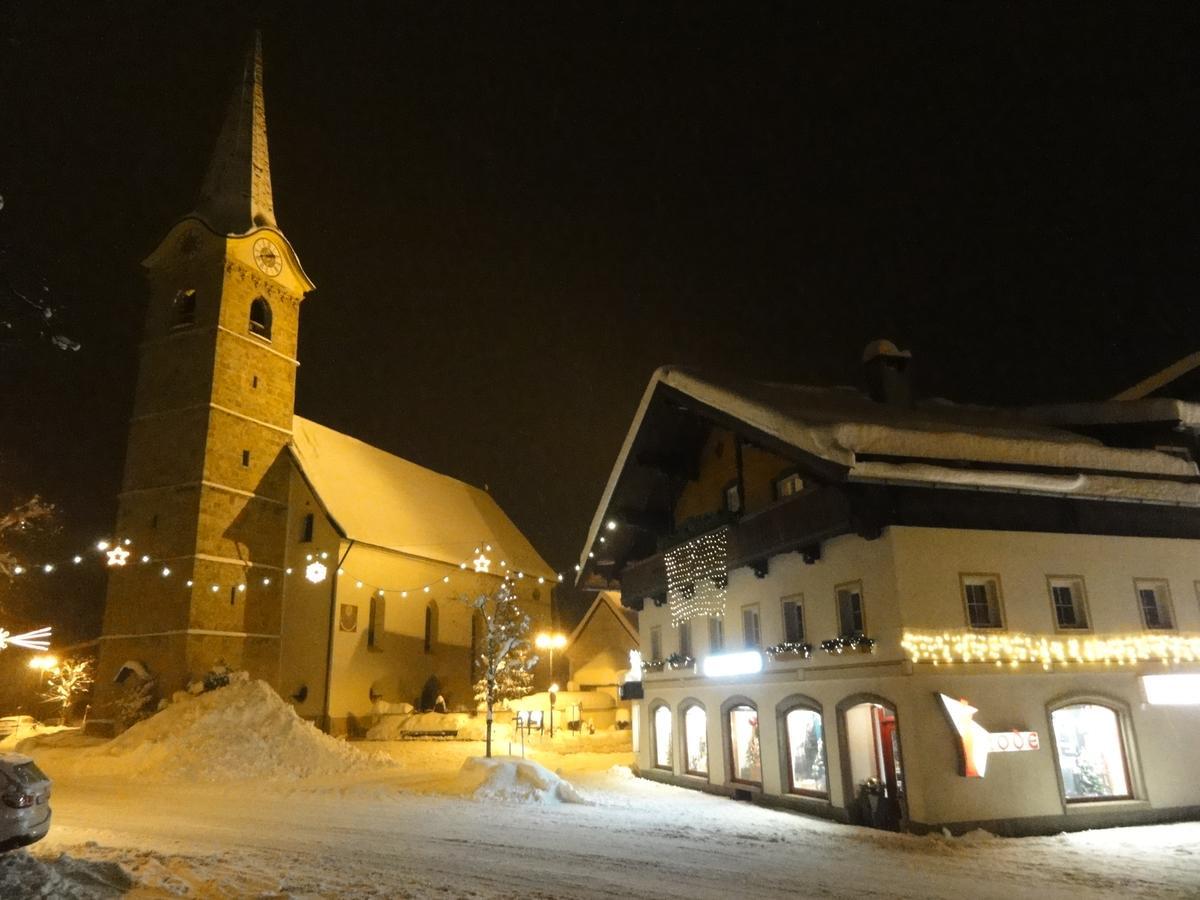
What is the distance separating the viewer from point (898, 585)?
550 inches

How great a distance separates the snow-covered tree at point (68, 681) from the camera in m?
45.1

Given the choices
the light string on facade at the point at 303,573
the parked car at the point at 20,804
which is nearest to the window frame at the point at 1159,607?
the parked car at the point at 20,804

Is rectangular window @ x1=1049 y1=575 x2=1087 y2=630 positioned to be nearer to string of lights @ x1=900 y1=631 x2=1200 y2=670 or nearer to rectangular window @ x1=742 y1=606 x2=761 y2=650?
string of lights @ x1=900 y1=631 x2=1200 y2=670

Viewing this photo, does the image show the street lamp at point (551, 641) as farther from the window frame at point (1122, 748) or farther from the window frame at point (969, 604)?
the window frame at point (1122, 748)

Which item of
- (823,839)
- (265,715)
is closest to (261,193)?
(265,715)

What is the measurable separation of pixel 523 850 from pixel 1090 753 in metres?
10.1

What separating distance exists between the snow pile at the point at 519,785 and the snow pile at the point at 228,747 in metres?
7.25

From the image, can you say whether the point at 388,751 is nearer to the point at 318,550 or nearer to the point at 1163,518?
the point at 318,550

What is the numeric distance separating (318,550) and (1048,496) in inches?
1174

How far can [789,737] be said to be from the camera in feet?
55.7

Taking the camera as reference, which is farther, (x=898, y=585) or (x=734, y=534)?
(x=734, y=534)

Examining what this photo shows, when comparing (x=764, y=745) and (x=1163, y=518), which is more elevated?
(x=1163, y=518)

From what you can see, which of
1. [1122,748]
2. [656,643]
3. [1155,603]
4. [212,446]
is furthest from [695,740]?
[212,446]

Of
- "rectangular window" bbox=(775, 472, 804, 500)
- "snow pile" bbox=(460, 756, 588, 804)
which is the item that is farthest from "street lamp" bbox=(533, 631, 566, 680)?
"rectangular window" bbox=(775, 472, 804, 500)
